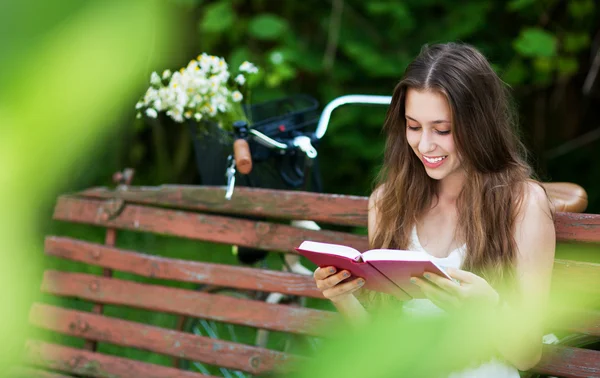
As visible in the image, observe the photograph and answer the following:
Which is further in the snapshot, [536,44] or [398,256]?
[536,44]

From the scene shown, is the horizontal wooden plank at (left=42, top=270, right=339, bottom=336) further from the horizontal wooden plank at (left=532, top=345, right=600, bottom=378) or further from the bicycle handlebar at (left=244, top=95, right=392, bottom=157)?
the horizontal wooden plank at (left=532, top=345, right=600, bottom=378)

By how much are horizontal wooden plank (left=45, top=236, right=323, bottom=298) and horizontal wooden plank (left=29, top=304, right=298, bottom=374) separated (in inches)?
7.1

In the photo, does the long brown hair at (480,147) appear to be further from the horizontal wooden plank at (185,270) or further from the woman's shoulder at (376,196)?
the horizontal wooden plank at (185,270)

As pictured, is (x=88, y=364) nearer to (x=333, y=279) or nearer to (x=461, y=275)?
(x=333, y=279)

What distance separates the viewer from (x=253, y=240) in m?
2.37

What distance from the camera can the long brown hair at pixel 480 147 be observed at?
1.66 meters

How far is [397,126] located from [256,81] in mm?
2204

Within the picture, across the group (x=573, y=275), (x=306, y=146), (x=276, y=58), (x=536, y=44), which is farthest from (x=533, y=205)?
(x=276, y=58)

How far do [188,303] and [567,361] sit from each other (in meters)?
1.18

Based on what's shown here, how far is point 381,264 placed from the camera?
51.3 inches

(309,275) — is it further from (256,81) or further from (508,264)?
(256,81)

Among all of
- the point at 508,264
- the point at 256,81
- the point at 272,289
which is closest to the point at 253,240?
the point at 272,289

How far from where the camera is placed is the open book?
1250 mm

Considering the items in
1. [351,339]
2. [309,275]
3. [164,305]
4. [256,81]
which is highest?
[256,81]
